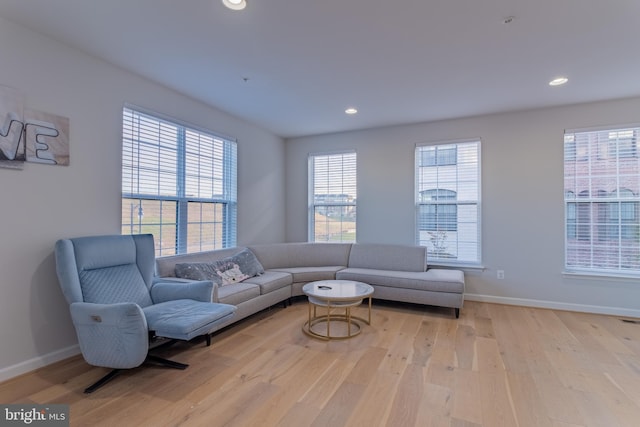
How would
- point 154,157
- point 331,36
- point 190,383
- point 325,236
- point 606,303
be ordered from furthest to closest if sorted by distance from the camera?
point 325,236 < point 606,303 < point 154,157 < point 331,36 < point 190,383

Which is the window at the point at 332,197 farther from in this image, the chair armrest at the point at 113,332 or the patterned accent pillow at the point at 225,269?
the chair armrest at the point at 113,332

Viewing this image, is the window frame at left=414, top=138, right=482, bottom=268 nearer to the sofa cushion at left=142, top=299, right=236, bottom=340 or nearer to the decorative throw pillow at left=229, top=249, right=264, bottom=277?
the decorative throw pillow at left=229, top=249, right=264, bottom=277

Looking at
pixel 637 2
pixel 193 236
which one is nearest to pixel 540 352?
pixel 637 2

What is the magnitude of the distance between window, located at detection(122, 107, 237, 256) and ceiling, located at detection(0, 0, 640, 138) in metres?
0.53

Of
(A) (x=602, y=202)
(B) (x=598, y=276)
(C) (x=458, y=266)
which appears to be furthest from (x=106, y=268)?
(A) (x=602, y=202)

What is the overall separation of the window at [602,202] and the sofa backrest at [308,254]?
2928 mm

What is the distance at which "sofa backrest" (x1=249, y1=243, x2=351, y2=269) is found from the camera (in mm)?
4570

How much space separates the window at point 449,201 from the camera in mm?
4270

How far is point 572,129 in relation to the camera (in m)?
3.77

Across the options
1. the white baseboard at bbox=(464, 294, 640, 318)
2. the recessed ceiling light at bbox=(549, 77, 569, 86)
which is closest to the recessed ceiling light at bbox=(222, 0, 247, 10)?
the recessed ceiling light at bbox=(549, 77, 569, 86)

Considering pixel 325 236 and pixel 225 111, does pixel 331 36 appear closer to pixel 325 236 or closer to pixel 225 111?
pixel 225 111

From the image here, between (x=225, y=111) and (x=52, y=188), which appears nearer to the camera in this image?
(x=52, y=188)

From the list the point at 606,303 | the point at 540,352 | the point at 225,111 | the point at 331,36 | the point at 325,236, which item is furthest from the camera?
the point at 325,236

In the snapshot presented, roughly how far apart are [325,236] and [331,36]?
342 centimetres
